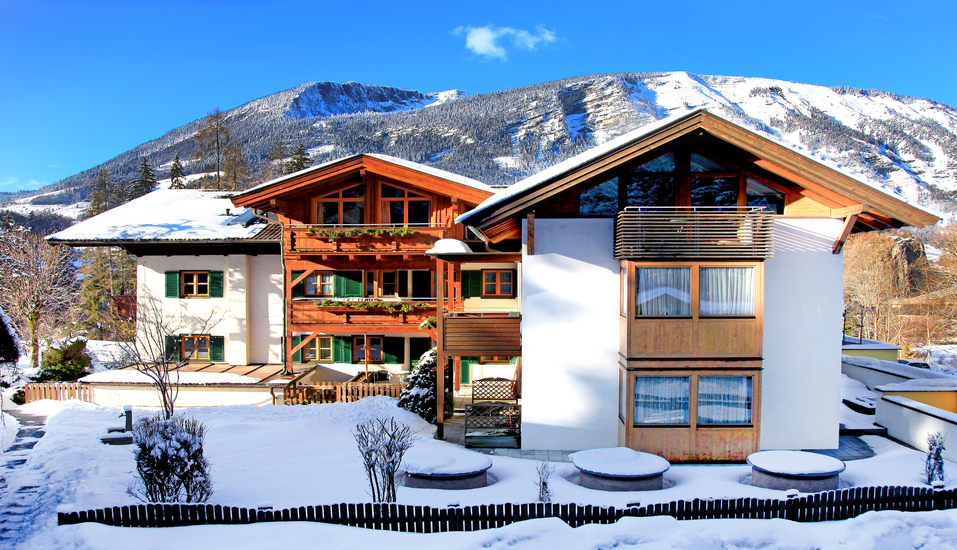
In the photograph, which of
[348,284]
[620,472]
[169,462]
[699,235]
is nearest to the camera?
[169,462]

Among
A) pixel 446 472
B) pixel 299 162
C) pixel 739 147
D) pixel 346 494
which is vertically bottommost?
pixel 346 494

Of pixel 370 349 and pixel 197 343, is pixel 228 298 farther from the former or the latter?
pixel 370 349

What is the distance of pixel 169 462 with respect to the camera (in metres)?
7.91

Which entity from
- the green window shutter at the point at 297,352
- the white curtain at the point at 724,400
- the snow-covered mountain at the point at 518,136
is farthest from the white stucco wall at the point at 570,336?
the snow-covered mountain at the point at 518,136

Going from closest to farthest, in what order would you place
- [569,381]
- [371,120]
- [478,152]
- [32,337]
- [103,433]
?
[569,381] → [103,433] → [32,337] → [478,152] → [371,120]

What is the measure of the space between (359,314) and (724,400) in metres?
13.1

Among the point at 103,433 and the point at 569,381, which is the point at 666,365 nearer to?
the point at 569,381

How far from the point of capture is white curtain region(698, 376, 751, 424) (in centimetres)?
1109

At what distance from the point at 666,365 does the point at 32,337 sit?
96.5ft

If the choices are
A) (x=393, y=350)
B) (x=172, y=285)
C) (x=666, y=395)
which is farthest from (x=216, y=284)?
(x=666, y=395)

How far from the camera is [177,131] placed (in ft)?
477

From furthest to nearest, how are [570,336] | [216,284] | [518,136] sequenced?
[518,136]
[216,284]
[570,336]

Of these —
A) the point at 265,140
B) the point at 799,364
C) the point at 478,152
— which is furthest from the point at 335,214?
the point at 265,140

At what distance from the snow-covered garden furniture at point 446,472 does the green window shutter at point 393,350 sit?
36.9 ft
